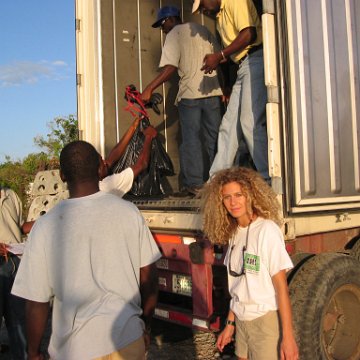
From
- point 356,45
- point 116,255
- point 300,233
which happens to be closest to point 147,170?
point 300,233

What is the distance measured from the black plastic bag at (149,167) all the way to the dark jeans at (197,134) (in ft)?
0.58

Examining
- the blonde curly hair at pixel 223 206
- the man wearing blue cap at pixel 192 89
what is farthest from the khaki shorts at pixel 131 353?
the man wearing blue cap at pixel 192 89

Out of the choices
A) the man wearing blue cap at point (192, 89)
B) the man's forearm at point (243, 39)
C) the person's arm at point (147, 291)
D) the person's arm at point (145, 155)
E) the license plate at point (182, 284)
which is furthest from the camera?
the man wearing blue cap at point (192, 89)

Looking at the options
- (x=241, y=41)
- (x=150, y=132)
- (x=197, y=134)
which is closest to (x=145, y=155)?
(x=150, y=132)

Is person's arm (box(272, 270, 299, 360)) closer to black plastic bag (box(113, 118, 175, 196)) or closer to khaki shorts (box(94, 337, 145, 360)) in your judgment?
khaki shorts (box(94, 337, 145, 360))

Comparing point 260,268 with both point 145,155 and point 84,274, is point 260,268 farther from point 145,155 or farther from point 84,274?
point 145,155

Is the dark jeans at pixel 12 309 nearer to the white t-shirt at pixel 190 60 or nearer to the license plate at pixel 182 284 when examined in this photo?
the license plate at pixel 182 284

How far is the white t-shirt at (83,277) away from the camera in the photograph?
5.78 ft

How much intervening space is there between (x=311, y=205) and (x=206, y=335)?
204 centimetres

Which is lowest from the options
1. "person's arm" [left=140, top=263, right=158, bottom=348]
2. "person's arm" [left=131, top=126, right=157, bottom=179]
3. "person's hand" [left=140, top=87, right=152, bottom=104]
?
"person's arm" [left=140, top=263, right=158, bottom=348]

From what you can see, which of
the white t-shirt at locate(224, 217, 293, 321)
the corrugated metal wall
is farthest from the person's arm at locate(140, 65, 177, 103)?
the white t-shirt at locate(224, 217, 293, 321)

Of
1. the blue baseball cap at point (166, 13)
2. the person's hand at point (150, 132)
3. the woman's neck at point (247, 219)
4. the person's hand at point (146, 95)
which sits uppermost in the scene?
the blue baseball cap at point (166, 13)

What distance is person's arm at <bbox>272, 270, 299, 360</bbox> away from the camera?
209 cm

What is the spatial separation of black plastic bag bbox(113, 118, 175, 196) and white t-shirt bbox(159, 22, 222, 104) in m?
0.53
